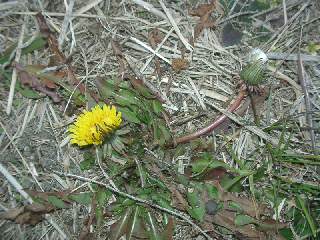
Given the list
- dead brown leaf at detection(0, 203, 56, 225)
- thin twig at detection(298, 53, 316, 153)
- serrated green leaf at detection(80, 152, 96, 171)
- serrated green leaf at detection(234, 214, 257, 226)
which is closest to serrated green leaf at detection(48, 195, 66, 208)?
dead brown leaf at detection(0, 203, 56, 225)

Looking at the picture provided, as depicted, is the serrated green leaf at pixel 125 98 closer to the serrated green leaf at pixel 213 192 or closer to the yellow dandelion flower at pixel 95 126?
the yellow dandelion flower at pixel 95 126

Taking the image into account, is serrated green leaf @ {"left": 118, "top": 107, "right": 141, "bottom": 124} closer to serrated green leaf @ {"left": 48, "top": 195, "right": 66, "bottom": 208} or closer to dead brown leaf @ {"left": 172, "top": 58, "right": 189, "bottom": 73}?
dead brown leaf @ {"left": 172, "top": 58, "right": 189, "bottom": 73}

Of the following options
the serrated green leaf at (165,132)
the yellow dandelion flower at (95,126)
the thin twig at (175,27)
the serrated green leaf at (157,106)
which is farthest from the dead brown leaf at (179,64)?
the yellow dandelion flower at (95,126)

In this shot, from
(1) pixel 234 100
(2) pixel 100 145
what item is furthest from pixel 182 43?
(2) pixel 100 145

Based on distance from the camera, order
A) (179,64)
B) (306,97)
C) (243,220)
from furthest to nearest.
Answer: (179,64), (306,97), (243,220)

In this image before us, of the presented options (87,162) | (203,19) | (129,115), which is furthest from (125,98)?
(203,19)

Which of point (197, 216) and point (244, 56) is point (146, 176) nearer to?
point (197, 216)

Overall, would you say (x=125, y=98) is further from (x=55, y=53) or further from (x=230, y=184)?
(x=230, y=184)

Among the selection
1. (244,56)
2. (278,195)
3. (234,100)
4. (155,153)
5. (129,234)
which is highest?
(244,56)
